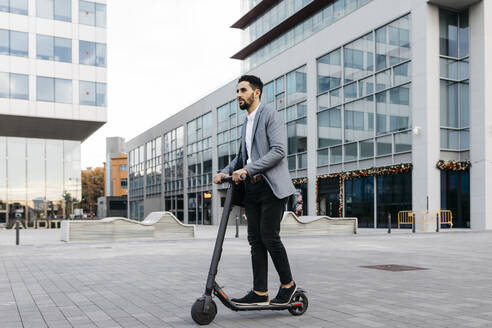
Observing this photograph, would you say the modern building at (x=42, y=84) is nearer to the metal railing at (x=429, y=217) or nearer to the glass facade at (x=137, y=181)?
the metal railing at (x=429, y=217)

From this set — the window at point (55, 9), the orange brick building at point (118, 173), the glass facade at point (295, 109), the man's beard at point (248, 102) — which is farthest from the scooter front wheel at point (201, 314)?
the orange brick building at point (118, 173)

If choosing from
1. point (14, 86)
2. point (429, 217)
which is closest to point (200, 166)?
point (14, 86)

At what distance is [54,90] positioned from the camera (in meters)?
33.1

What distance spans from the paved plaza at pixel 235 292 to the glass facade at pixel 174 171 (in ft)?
138

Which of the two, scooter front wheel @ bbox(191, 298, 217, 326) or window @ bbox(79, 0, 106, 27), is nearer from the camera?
scooter front wheel @ bbox(191, 298, 217, 326)

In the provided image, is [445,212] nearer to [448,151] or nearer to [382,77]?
[448,151]

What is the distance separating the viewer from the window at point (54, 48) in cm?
3306

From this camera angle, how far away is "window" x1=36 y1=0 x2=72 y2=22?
3309 cm

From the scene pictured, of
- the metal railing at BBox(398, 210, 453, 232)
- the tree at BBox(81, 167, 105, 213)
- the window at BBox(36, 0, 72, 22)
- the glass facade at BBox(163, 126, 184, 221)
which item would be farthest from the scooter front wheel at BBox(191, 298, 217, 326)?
the tree at BBox(81, 167, 105, 213)

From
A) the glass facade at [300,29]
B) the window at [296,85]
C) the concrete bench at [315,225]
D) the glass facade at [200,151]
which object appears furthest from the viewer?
the glass facade at [200,151]

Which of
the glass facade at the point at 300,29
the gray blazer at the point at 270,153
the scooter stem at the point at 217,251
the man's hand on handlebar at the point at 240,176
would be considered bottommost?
the scooter stem at the point at 217,251

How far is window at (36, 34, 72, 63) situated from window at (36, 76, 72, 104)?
1396 mm

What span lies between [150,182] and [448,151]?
4148cm

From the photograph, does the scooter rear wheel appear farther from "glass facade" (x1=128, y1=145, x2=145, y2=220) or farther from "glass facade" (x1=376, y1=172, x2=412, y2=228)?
"glass facade" (x1=128, y1=145, x2=145, y2=220)
